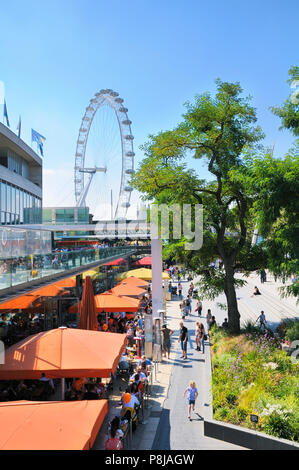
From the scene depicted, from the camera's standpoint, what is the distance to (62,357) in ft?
29.3

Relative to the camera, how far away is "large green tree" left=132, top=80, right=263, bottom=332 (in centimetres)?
1558

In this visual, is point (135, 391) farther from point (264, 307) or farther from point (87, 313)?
point (264, 307)

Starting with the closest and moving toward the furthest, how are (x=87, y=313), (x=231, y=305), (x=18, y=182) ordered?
(x=87, y=313) → (x=231, y=305) → (x=18, y=182)

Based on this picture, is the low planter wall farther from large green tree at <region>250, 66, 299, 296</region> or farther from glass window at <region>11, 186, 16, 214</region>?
glass window at <region>11, 186, 16, 214</region>

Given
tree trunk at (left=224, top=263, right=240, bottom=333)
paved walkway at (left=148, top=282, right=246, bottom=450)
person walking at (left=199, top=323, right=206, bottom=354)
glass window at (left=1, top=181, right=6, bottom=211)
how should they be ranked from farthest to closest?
glass window at (left=1, top=181, right=6, bottom=211)
tree trunk at (left=224, top=263, right=240, bottom=333)
person walking at (left=199, top=323, right=206, bottom=354)
paved walkway at (left=148, top=282, right=246, bottom=450)

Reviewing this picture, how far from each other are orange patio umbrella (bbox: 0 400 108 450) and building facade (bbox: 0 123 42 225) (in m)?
33.7

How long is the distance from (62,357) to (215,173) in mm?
10239

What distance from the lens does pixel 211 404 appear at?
916 centimetres

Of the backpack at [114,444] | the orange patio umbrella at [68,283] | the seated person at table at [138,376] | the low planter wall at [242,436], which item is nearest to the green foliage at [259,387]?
the low planter wall at [242,436]

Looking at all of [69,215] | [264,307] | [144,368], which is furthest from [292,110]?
[69,215]

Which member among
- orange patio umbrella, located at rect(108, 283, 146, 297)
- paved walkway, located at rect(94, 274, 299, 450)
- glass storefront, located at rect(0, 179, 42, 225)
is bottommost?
paved walkway, located at rect(94, 274, 299, 450)

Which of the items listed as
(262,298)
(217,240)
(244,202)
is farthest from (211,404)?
(262,298)

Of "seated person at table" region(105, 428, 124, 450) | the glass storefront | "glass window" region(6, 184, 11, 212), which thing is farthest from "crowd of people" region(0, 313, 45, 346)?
"glass window" region(6, 184, 11, 212)

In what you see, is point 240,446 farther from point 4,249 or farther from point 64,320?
point 64,320
